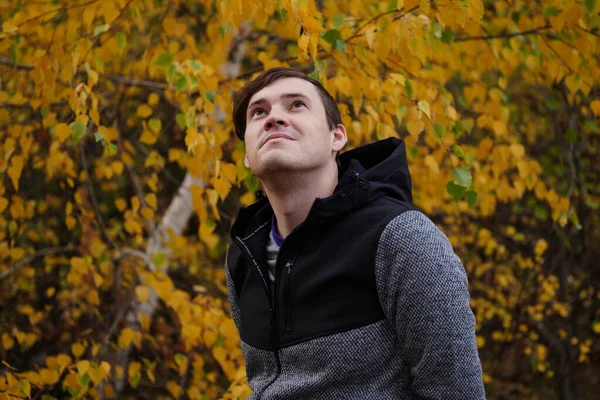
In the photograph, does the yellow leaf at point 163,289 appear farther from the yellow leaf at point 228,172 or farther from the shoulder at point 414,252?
the shoulder at point 414,252

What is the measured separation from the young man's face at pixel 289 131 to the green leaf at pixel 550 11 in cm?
137

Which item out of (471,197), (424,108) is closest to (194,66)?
(424,108)

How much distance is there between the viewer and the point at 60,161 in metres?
3.31

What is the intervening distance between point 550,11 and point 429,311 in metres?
1.89

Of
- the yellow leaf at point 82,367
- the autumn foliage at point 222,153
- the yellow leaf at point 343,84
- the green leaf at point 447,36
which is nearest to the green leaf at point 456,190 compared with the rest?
the autumn foliage at point 222,153

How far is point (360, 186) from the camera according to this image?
162cm

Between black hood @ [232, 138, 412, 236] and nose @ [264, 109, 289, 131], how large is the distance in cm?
22

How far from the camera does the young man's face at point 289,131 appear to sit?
1.72 metres

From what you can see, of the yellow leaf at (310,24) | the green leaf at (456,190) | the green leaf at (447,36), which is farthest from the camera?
the green leaf at (447,36)

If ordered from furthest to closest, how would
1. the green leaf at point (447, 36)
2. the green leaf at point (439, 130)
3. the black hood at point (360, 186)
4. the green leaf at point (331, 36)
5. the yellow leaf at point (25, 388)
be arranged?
1. the green leaf at point (447, 36)
2. the yellow leaf at point (25, 388)
3. the green leaf at point (439, 130)
4. the green leaf at point (331, 36)
5. the black hood at point (360, 186)

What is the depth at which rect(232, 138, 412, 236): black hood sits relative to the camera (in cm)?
159

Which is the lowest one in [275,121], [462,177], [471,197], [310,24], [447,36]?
[471,197]

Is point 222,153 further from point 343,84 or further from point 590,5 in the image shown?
point 590,5

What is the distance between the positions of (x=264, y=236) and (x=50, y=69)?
5.04 ft
